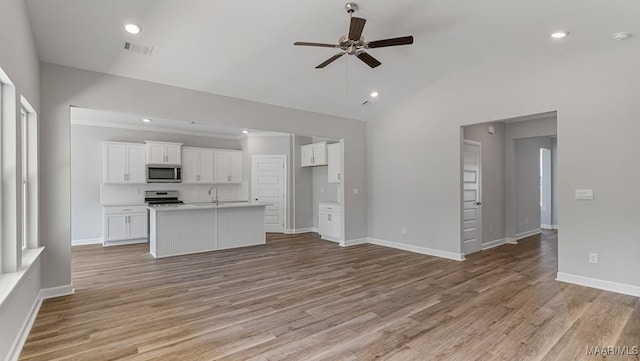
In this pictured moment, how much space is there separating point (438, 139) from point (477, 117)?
75 cm

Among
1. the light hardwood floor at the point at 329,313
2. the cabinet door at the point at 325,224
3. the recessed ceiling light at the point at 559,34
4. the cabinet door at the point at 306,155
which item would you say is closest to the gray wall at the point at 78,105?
the light hardwood floor at the point at 329,313

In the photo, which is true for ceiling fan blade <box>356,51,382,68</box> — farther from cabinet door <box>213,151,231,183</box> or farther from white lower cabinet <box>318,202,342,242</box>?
cabinet door <box>213,151,231,183</box>

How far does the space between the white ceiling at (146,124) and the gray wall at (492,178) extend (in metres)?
4.56

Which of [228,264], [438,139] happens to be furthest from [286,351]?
[438,139]

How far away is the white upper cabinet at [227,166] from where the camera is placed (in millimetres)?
8219

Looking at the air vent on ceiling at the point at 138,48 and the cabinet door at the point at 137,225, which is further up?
the air vent on ceiling at the point at 138,48

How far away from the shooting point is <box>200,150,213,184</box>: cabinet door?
26.3ft

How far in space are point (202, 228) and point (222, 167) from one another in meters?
2.69

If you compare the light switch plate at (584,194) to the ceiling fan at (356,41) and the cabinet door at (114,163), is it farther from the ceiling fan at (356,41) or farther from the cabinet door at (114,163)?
the cabinet door at (114,163)

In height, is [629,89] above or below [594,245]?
above

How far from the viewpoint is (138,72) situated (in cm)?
406

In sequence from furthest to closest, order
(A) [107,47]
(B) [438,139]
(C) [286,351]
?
(B) [438,139], (A) [107,47], (C) [286,351]

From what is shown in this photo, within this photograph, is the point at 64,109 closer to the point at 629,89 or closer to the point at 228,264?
the point at 228,264

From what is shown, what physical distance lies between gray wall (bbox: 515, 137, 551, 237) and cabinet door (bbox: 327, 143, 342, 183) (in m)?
3.97
